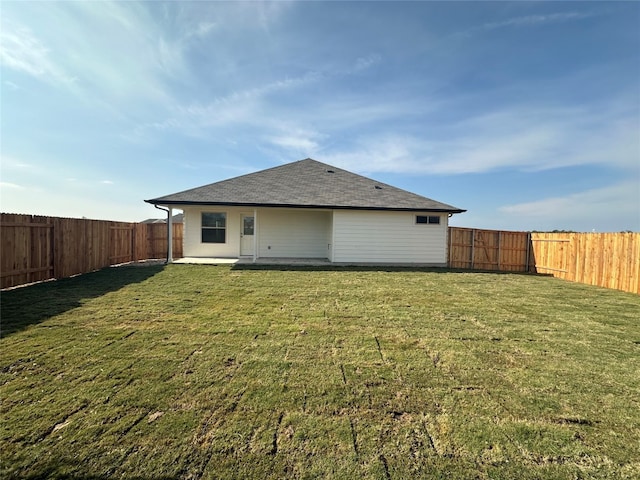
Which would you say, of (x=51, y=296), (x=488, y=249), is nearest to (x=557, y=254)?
(x=488, y=249)

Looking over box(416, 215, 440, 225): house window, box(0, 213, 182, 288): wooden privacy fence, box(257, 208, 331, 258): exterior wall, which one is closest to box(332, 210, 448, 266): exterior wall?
box(416, 215, 440, 225): house window

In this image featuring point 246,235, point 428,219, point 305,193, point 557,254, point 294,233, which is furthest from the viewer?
point 294,233

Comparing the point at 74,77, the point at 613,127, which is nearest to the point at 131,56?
the point at 74,77

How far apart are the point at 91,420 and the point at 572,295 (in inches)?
415

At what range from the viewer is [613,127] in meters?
13.3

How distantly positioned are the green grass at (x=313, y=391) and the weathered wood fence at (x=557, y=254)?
13.6ft

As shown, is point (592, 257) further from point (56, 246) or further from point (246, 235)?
point (56, 246)

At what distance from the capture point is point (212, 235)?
14.1 m

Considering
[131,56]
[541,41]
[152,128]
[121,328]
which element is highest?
[541,41]

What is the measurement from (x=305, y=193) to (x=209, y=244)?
17.5 feet

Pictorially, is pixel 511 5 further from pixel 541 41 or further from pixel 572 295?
pixel 572 295

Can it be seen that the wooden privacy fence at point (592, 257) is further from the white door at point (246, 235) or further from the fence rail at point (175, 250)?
the white door at point (246, 235)

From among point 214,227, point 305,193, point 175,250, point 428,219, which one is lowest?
point 175,250

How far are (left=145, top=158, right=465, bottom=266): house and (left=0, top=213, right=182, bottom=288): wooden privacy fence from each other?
246 cm
